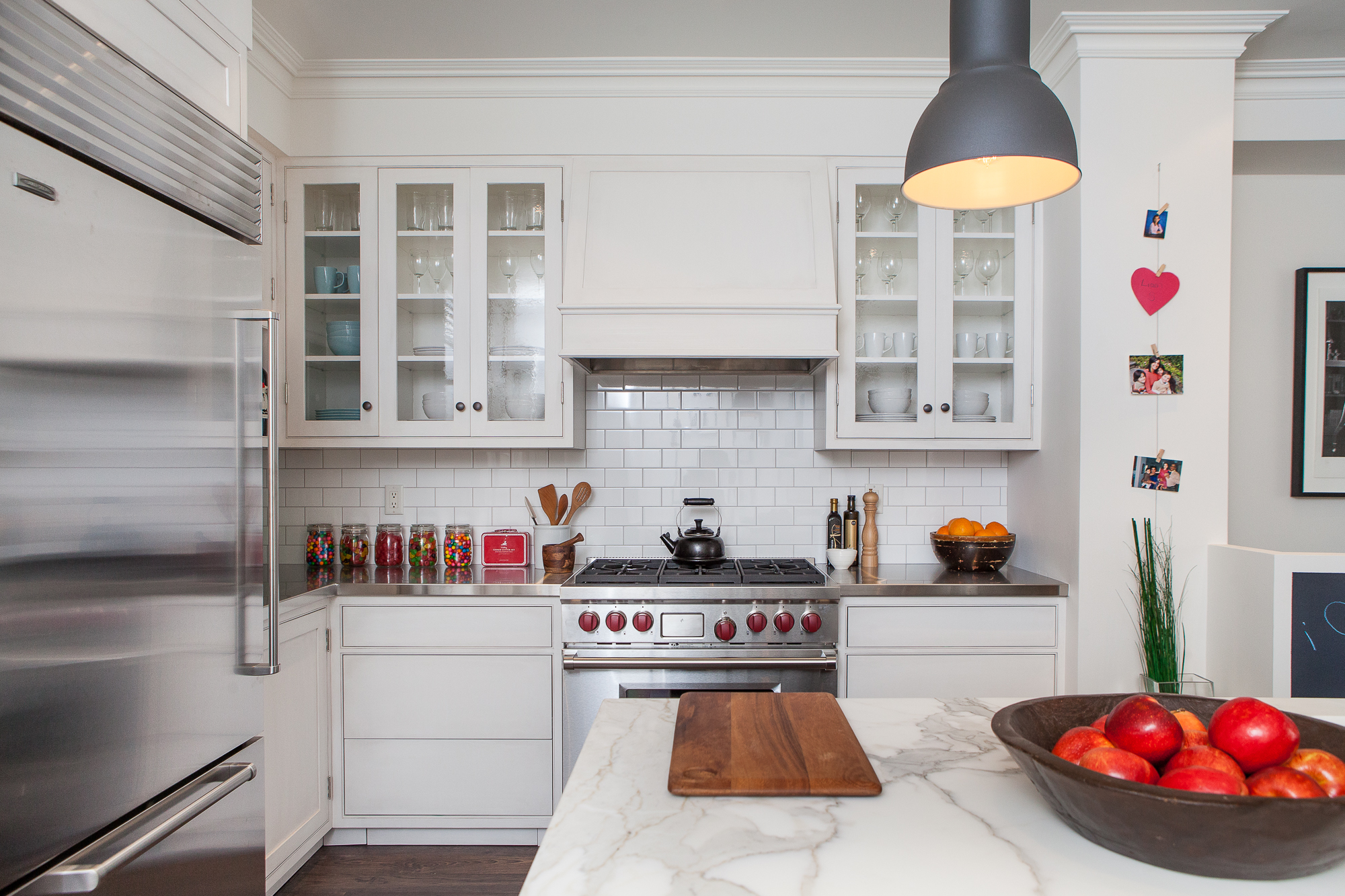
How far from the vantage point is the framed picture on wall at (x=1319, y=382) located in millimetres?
2764

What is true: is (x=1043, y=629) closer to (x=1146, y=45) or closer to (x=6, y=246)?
(x=1146, y=45)

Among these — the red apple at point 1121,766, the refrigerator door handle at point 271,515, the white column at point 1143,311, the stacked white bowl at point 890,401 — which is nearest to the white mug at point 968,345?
the stacked white bowl at point 890,401

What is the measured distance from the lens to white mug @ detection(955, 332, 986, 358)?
2.70 metres

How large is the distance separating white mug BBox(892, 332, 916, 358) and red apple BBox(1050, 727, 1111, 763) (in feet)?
6.70

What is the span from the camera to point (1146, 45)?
7.70 ft

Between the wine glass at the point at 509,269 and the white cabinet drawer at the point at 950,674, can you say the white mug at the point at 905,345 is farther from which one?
the wine glass at the point at 509,269

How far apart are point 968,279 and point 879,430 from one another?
0.67 metres

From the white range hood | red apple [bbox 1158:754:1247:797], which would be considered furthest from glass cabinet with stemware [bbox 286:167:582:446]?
red apple [bbox 1158:754:1247:797]

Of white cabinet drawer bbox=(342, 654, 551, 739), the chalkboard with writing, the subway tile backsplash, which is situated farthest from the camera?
the subway tile backsplash

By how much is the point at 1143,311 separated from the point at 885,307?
0.83 metres

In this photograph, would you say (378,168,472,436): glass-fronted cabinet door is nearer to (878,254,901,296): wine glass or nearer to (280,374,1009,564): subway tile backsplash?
(280,374,1009,564): subway tile backsplash

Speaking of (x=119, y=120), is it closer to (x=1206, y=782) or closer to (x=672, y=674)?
(x=1206, y=782)

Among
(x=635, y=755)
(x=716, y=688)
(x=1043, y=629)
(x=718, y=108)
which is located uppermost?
(x=718, y=108)

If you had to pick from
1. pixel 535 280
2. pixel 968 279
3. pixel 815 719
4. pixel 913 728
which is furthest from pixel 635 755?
pixel 968 279
